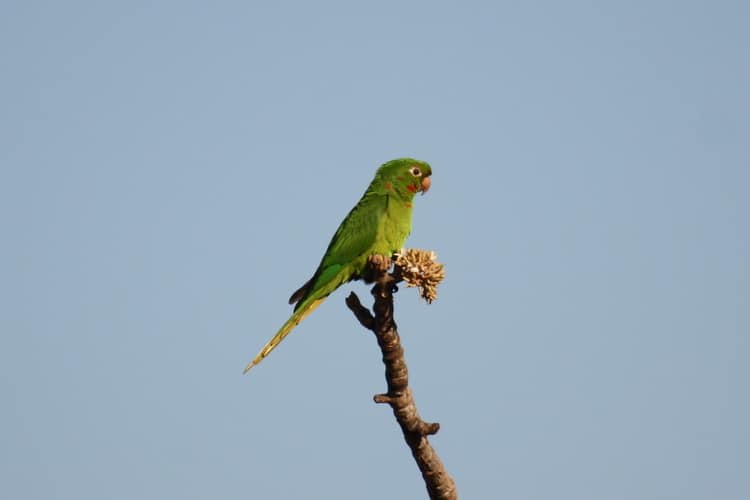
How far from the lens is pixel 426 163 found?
9328 millimetres

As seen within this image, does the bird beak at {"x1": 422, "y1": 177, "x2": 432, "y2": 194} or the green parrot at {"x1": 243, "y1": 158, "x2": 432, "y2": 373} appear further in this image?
the bird beak at {"x1": 422, "y1": 177, "x2": 432, "y2": 194}

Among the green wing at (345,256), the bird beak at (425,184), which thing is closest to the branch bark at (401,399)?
the green wing at (345,256)

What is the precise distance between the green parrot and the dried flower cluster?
1.25m

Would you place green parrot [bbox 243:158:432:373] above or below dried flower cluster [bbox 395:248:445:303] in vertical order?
above

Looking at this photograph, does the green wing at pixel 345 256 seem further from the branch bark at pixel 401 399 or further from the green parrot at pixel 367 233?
the branch bark at pixel 401 399

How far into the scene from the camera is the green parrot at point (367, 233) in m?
8.53

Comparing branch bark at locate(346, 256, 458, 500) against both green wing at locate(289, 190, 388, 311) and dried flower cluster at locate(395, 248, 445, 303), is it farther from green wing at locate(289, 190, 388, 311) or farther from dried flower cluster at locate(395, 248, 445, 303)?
green wing at locate(289, 190, 388, 311)

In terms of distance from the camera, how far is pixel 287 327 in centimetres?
818

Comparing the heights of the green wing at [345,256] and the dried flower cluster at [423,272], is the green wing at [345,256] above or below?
above

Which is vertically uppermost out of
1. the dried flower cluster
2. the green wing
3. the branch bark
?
the green wing

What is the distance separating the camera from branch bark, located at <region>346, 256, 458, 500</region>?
6.95 meters

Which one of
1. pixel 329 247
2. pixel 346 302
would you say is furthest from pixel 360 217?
pixel 346 302

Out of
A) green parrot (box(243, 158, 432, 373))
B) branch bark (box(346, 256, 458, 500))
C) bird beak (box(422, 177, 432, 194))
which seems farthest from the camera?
bird beak (box(422, 177, 432, 194))

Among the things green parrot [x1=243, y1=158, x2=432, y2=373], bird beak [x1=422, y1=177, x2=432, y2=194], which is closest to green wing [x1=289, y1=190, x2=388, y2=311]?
green parrot [x1=243, y1=158, x2=432, y2=373]
